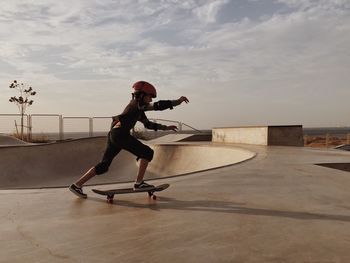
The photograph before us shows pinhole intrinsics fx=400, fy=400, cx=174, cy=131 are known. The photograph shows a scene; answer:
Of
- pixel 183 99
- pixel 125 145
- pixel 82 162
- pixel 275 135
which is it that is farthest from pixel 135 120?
pixel 275 135

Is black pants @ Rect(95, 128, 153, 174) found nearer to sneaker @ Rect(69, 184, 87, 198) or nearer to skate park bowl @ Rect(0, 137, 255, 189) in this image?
sneaker @ Rect(69, 184, 87, 198)

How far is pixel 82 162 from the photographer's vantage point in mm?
16281

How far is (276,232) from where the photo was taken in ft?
12.0

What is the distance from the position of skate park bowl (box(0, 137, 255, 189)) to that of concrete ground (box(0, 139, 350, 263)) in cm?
672

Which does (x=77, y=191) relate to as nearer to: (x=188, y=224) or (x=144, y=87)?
(x=144, y=87)

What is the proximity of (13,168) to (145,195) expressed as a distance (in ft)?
32.6

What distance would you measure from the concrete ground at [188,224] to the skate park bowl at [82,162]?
22.1 ft

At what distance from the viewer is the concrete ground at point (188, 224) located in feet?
10.2

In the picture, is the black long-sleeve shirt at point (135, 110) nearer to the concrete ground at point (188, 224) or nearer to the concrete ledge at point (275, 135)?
the concrete ground at point (188, 224)

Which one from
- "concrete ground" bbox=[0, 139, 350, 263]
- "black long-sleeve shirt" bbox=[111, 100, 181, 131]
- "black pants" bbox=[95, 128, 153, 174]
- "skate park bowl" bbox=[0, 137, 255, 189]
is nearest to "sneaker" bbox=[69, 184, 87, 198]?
"concrete ground" bbox=[0, 139, 350, 263]

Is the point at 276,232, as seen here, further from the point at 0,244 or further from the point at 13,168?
the point at 13,168

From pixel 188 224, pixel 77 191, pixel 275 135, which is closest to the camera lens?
pixel 188 224

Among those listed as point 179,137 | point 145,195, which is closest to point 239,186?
point 145,195

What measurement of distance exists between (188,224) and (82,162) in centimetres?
1292
